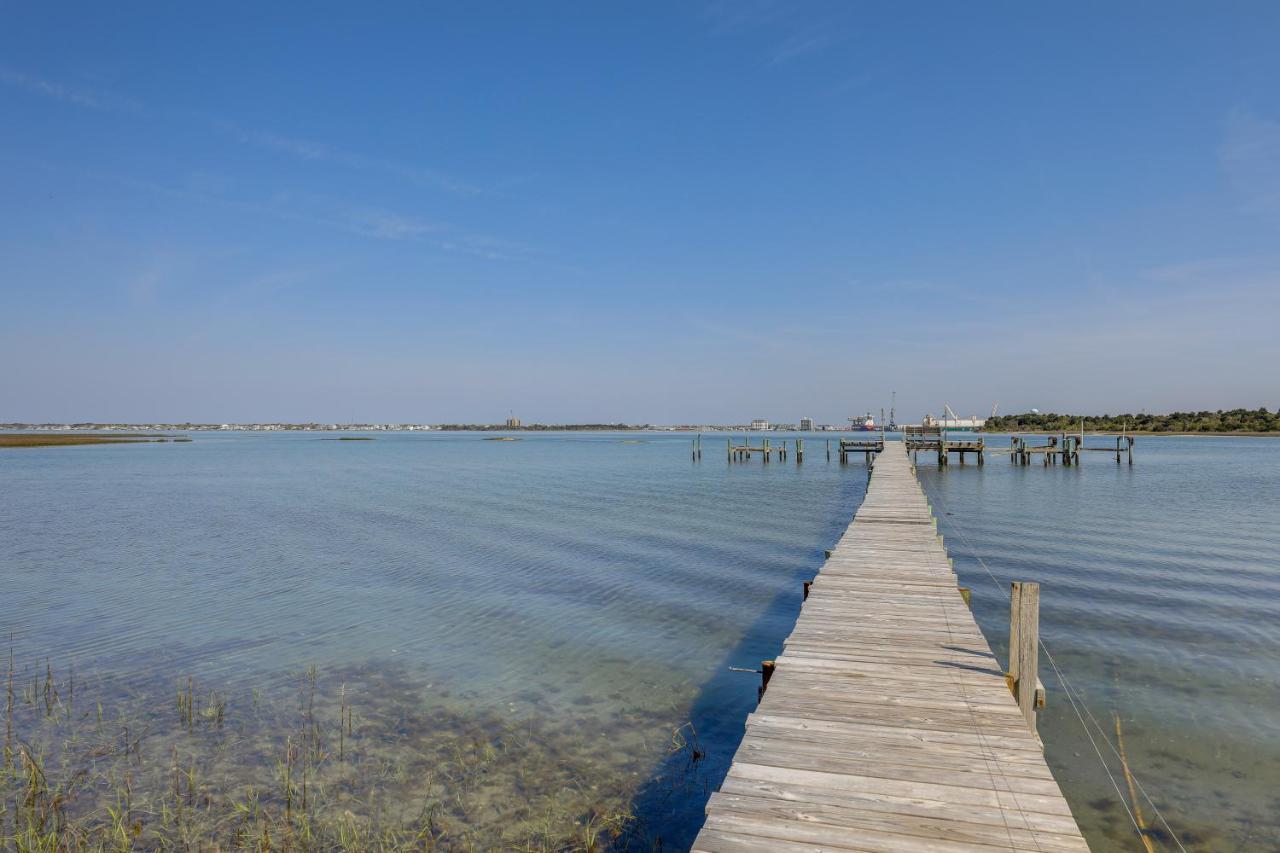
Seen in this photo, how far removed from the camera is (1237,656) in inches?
392

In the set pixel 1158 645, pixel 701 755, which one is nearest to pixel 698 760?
pixel 701 755

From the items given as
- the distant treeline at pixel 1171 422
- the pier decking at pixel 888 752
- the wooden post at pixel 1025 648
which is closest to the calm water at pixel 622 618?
the wooden post at pixel 1025 648

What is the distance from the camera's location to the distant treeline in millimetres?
109375

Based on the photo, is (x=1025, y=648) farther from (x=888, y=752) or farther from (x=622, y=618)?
(x=622, y=618)

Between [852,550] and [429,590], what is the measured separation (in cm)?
861

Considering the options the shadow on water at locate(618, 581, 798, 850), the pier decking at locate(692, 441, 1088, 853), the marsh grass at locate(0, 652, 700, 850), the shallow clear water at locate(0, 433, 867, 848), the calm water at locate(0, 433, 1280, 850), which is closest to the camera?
the pier decking at locate(692, 441, 1088, 853)

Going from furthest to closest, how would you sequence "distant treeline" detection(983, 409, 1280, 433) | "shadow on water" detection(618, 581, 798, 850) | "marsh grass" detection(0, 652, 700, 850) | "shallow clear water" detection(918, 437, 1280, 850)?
"distant treeline" detection(983, 409, 1280, 433) < "shallow clear water" detection(918, 437, 1280, 850) < "shadow on water" detection(618, 581, 798, 850) < "marsh grass" detection(0, 652, 700, 850)

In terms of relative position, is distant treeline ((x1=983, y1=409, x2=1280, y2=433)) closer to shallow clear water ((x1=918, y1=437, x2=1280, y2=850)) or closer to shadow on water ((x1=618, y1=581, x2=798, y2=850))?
shallow clear water ((x1=918, y1=437, x2=1280, y2=850))

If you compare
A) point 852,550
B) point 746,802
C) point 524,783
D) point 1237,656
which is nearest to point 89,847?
point 524,783

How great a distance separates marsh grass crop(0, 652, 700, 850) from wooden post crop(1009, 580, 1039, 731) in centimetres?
325

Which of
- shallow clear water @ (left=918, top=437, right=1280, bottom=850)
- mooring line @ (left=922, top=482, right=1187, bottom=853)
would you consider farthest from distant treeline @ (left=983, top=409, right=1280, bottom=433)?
mooring line @ (left=922, top=482, right=1187, bottom=853)

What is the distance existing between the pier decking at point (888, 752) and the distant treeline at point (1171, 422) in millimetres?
101619

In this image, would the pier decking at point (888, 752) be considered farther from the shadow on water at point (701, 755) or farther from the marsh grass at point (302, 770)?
the marsh grass at point (302, 770)

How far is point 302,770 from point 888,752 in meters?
5.68
